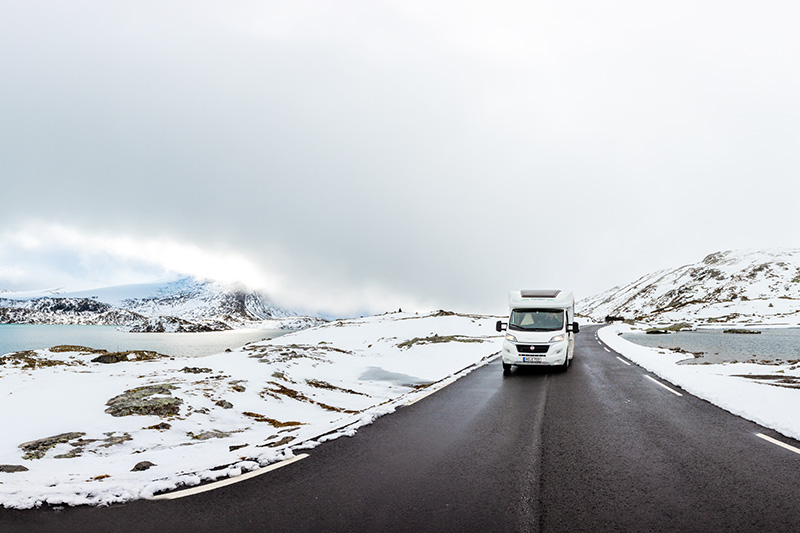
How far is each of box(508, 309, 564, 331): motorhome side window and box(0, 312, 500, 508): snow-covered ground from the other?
9.96 ft

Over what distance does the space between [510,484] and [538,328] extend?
12.6 meters

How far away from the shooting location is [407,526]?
4027 millimetres

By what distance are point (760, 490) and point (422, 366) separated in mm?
17913

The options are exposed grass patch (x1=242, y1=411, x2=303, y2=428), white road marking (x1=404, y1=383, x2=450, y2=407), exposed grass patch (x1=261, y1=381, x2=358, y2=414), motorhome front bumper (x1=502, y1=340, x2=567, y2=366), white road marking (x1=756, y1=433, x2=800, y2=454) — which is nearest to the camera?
white road marking (x1=756, y1=433, x2=800, y2=454)

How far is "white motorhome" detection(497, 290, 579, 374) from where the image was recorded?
16.1m

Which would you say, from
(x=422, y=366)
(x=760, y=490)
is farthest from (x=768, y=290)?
(x=760, y=490)

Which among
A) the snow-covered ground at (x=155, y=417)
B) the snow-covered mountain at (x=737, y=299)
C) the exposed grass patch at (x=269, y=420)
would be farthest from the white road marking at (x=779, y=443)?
the snow-covered mountain at (x=737, y=299)

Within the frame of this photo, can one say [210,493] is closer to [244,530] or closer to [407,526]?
[244,530]

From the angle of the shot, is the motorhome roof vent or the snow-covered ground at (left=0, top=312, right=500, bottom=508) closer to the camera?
the snow-covered ground at (left=0, top=312, right=500, bottom=508)

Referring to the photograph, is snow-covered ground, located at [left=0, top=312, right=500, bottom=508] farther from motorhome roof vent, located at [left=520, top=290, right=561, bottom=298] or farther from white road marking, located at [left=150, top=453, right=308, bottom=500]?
motorhome roof vent, located at [left=520, top=290, right=561, bottom=298]

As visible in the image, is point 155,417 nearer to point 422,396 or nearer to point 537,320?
point 422,396

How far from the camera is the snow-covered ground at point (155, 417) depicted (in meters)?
5.47

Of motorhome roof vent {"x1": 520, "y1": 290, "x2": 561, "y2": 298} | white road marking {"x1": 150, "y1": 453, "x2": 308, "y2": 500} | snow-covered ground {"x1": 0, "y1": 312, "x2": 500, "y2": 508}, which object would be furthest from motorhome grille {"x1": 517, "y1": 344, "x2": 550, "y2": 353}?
white road marking {"x1": 150, "y1": 453, "x2": 308, "y2": 500}

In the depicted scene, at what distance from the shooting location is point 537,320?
17.2 metres
